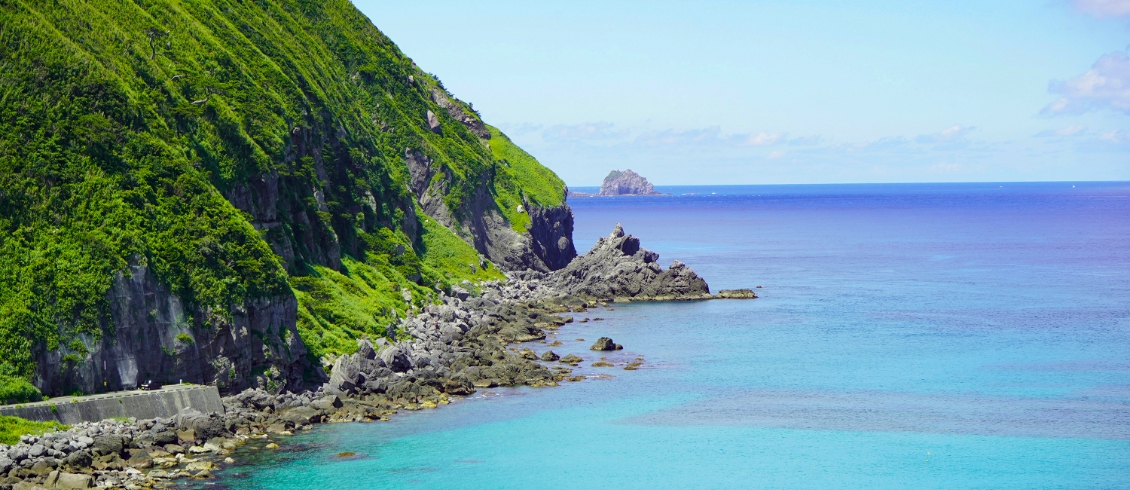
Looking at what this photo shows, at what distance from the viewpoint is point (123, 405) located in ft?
186

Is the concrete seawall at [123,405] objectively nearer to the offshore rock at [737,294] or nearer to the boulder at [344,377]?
the boulder at [344,377]

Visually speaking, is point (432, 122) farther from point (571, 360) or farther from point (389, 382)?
point (389, 382)

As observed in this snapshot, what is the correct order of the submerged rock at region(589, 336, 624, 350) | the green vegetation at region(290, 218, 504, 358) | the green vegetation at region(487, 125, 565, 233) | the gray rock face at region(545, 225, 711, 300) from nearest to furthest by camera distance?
the green vegetation at region(290, 218, 504, 358) → the submerged rock at region(589, 336, 624, 350) → the gray rock face at region(545, 225, 711, 300) → the green vegetation at region(487, 125, 565, 233)

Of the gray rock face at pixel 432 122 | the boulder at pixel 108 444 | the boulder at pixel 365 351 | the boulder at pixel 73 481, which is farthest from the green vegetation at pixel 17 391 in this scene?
the gray rock face at pixel 432 122

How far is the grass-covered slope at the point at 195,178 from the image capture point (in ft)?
199

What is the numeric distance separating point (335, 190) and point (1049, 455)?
2690 inches

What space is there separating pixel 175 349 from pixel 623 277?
253ft

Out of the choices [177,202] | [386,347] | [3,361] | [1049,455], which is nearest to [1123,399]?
[1049,455]

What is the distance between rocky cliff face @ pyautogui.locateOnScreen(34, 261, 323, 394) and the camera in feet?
188

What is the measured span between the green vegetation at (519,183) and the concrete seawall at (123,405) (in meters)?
89.2

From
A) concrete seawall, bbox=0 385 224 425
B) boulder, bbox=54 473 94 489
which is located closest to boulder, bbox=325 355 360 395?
concrete seawall, bbox=0 385 224 425

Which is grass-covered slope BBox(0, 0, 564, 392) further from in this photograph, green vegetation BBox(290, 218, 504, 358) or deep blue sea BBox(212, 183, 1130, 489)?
deep blue sea BBox(212, 183, 1130, 489)

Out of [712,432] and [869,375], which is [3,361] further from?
[869,375]

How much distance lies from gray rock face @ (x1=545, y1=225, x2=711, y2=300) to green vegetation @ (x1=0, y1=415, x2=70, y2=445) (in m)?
81.8
